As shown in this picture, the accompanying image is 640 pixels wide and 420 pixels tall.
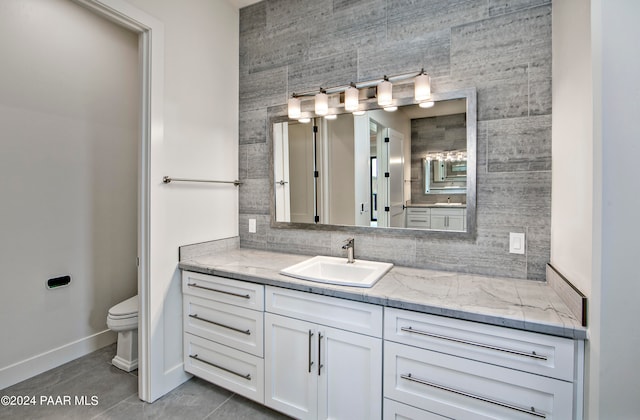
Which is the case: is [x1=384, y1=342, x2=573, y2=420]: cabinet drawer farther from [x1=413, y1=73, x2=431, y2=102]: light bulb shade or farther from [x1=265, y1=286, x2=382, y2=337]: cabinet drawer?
[x1=413, y1=73, x2=431, y2=102]: light bulb shade

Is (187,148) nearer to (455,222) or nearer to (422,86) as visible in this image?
(422,86)

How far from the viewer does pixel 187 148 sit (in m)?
2.10

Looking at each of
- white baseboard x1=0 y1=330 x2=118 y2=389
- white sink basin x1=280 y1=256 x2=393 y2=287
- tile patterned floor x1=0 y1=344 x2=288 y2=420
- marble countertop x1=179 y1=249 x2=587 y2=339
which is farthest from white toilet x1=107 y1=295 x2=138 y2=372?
white sink basin x1=280 y1=256 x2=393 y2=287

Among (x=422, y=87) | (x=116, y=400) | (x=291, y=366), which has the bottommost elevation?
(x=116, y=400)

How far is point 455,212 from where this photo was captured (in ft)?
5.82

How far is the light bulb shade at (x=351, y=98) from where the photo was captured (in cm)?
195

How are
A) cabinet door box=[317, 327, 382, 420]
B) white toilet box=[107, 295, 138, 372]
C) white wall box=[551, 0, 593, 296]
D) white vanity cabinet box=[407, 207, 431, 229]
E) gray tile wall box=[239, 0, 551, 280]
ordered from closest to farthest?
white wall box=[551, 0, 593, 296] < cabinet door box=[317, 327, 382, 420] < gray tile wall box=[239, 0, 551, 280] < white vanity cabinet box=[407, 207, 431, 229] < white toilet box=[107, 295, 138, 372]

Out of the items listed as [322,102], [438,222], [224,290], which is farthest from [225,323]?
[322,102]

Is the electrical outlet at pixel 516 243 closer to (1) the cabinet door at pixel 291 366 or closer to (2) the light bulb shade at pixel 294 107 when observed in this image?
(1) the cabinet door at pixel 291 366

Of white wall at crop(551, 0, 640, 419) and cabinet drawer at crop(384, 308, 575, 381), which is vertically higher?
white wall at crop(551, 0, 640, 419)

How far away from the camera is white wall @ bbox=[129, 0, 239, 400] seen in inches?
76.0

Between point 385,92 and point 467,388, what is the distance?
156 centimetres

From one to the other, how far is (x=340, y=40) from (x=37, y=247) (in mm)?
2625

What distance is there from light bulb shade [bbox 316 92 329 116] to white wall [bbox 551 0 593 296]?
123 centimetres
